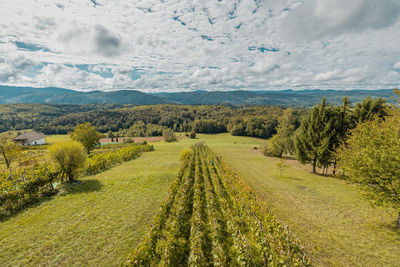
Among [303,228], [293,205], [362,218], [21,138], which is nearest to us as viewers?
[303,228]

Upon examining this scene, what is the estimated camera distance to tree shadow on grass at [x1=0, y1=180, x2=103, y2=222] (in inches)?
574

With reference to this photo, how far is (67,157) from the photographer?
72.9 feet

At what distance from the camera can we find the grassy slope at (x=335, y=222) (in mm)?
9828

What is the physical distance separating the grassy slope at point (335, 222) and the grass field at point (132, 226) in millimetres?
43

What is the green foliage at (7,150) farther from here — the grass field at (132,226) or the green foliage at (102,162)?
the grass field at (132,226)

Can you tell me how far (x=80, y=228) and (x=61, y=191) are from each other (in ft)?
32.2

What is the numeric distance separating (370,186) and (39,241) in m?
24.0

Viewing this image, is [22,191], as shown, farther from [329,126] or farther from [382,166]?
[329,126]

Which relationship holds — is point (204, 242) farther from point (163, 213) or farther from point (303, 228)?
point (303, 228)

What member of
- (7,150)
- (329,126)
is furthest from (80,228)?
(7,150)

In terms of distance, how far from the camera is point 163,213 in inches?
526

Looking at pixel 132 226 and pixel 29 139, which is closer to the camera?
pixel 132 226

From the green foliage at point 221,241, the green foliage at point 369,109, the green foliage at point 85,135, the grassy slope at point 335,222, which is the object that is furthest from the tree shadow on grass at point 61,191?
the green foliage at point 369,109

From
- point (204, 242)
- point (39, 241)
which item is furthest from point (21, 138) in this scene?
point (204, 242)
